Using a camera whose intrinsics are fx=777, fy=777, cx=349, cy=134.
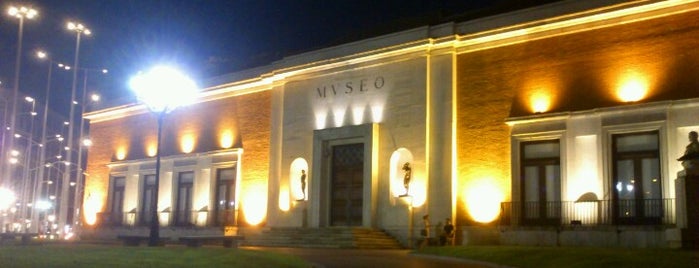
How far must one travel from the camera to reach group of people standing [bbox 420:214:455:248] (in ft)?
92.7

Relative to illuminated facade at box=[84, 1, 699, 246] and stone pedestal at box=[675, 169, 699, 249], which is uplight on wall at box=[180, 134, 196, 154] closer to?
illuminated facade at box=[84, 1, 699, 246]

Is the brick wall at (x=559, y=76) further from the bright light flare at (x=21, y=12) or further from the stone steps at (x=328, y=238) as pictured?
the bright light flare at (x=21, y=12)

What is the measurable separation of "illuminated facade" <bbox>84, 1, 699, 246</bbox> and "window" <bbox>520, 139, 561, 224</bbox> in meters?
0.05

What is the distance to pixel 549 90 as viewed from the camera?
93.5ft

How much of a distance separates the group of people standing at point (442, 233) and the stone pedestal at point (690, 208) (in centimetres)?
924

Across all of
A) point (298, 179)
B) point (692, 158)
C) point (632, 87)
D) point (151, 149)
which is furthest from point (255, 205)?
point (692, 158)

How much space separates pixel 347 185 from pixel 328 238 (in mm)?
3650

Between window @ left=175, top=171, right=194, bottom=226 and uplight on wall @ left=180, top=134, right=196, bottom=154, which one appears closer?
window @ left=175, top=171, right=194, bottom=226

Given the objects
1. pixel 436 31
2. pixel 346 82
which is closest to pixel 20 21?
pixel 346 82

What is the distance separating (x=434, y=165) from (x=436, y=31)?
5428mm

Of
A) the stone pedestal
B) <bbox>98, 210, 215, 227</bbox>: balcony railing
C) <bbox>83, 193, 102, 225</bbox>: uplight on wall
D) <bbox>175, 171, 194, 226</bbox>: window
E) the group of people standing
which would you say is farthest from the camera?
<bbox>83, 193, 102, 225</bbox>: uplight on wall

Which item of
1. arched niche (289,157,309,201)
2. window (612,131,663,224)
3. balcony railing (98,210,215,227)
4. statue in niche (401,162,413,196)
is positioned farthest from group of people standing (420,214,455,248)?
balcony railing (98,210,215,227)

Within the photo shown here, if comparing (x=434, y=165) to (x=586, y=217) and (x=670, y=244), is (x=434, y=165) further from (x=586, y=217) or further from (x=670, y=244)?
(x=670, y=244)

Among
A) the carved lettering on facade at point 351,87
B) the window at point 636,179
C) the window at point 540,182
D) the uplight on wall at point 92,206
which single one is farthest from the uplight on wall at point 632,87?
the uplight on wall at point 92,206
